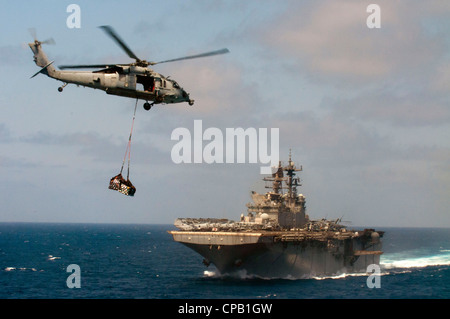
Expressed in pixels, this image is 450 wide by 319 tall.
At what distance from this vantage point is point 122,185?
23016 millimetres

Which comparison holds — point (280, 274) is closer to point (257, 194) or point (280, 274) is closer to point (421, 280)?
point (257, 194)

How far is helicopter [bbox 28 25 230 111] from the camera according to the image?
22219 millimetres

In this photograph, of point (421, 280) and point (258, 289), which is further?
point (421, 280)

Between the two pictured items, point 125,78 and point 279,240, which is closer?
point 125,78

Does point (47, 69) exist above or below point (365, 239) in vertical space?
above

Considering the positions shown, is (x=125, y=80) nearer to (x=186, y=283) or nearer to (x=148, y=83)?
(x=148, y=83)

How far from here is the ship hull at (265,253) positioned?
4150 centimetres

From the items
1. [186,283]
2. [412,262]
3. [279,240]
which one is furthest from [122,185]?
[412,262]

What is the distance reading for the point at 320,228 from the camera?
1973 inches

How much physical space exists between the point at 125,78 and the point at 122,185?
15.3 feet

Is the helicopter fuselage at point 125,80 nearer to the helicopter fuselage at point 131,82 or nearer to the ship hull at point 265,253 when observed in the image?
the helicopter fuselage at point 131,82

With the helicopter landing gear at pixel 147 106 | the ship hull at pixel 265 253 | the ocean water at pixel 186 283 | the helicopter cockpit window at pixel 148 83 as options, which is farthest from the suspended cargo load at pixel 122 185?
the ship hull at pixel 265 253
